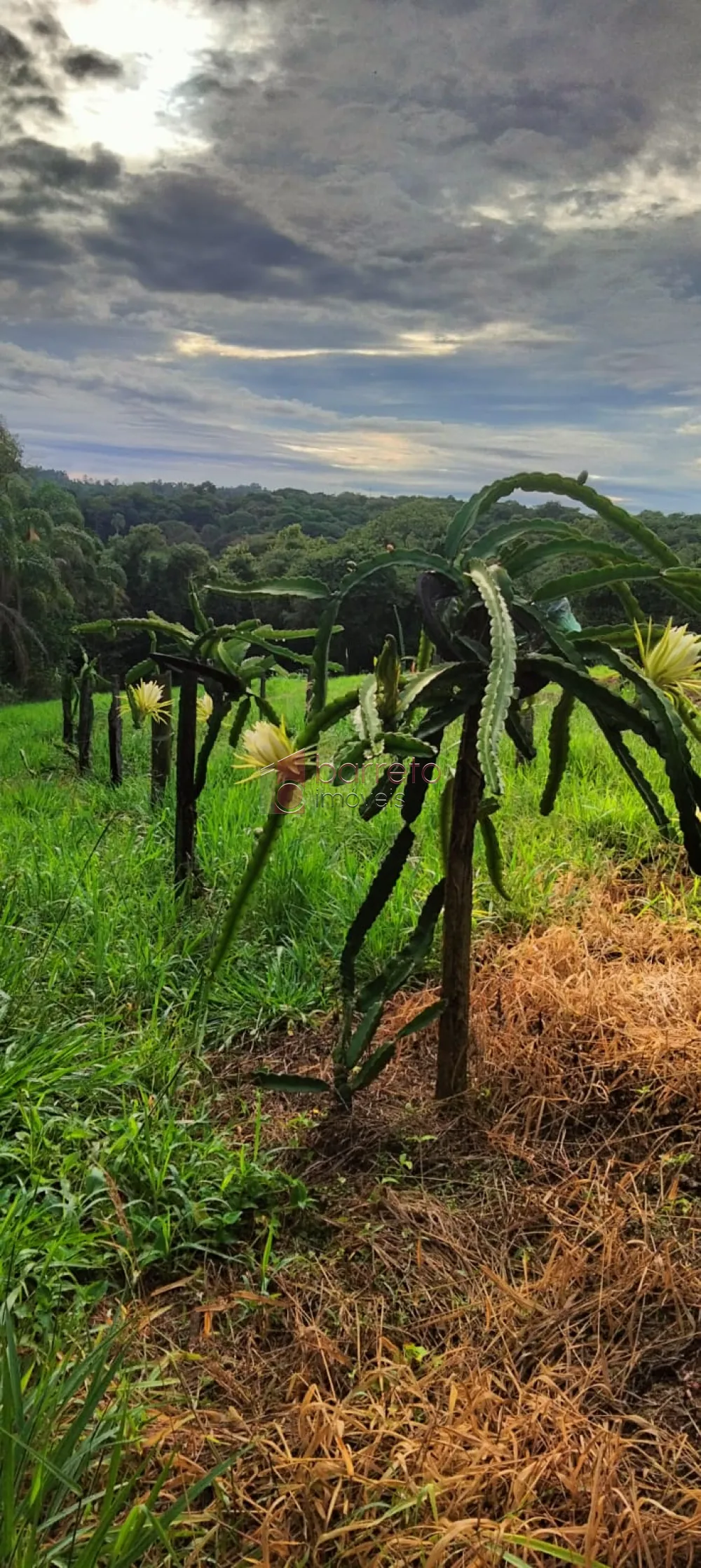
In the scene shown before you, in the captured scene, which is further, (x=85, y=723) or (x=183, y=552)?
(x=183, y=552)

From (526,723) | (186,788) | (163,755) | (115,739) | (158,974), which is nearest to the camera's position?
(158,974)

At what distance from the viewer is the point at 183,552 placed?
6.11 meters

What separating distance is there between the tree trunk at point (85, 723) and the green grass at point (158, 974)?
0.95m

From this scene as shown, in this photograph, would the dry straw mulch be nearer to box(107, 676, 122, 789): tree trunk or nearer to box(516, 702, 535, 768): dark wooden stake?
box(516, 702, 535, 768): dark wooden stake

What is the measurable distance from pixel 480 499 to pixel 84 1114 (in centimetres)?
96

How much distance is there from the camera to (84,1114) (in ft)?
3.75

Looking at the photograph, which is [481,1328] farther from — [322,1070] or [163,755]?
[163,755]

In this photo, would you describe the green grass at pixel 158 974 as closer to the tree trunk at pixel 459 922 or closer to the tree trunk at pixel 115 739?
the tree trunk at pixel 459 922

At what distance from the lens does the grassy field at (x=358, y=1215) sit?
2.24 feet

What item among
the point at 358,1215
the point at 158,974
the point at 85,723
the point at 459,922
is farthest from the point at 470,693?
the point at 85,723

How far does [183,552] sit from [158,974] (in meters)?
5.15

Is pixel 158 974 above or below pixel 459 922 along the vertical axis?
below

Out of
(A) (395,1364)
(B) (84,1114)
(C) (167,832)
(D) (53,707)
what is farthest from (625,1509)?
(D) (53,707)

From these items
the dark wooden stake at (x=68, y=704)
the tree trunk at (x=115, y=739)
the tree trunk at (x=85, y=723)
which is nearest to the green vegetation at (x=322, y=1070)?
the tree trunk at (x=115, y=739)
